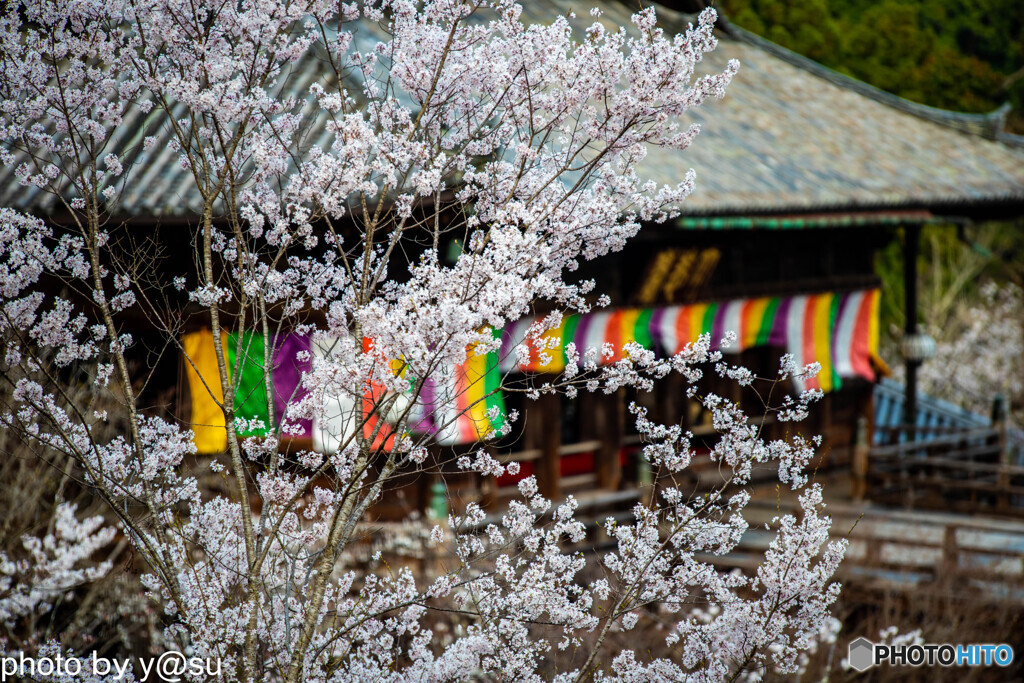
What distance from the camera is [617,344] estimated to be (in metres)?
10.5

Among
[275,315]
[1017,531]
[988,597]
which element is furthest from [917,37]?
[275,315]

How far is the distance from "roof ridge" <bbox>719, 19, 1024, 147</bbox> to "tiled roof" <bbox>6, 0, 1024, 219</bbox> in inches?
0.9

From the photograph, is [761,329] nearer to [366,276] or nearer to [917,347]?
[917,347]

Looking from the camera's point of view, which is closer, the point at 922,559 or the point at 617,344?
the point at 617,344

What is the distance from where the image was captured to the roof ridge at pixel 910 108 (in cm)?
1616

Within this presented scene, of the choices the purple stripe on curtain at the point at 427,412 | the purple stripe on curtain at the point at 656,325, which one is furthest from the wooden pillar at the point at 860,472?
the purple stripe on curtain at the point at 427,412

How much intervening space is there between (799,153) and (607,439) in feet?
14.6

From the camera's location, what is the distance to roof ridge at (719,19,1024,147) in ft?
53.0

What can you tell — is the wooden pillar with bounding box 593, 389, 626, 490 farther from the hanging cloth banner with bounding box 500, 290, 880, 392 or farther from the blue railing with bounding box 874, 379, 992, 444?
the blue railing with bounding box 874, 379, 992, 444

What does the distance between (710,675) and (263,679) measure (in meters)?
1.96

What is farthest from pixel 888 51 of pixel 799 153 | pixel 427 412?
pixel 427 412

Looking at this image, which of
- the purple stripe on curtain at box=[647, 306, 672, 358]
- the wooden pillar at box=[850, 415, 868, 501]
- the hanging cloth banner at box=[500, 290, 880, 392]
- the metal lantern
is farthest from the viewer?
the metal lantern

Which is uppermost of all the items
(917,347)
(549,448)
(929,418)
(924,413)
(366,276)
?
(924,413)

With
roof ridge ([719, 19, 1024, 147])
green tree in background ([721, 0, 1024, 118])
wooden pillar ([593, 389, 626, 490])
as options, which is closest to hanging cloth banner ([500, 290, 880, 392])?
wooden pillar ([593, 389, 626, 490])
